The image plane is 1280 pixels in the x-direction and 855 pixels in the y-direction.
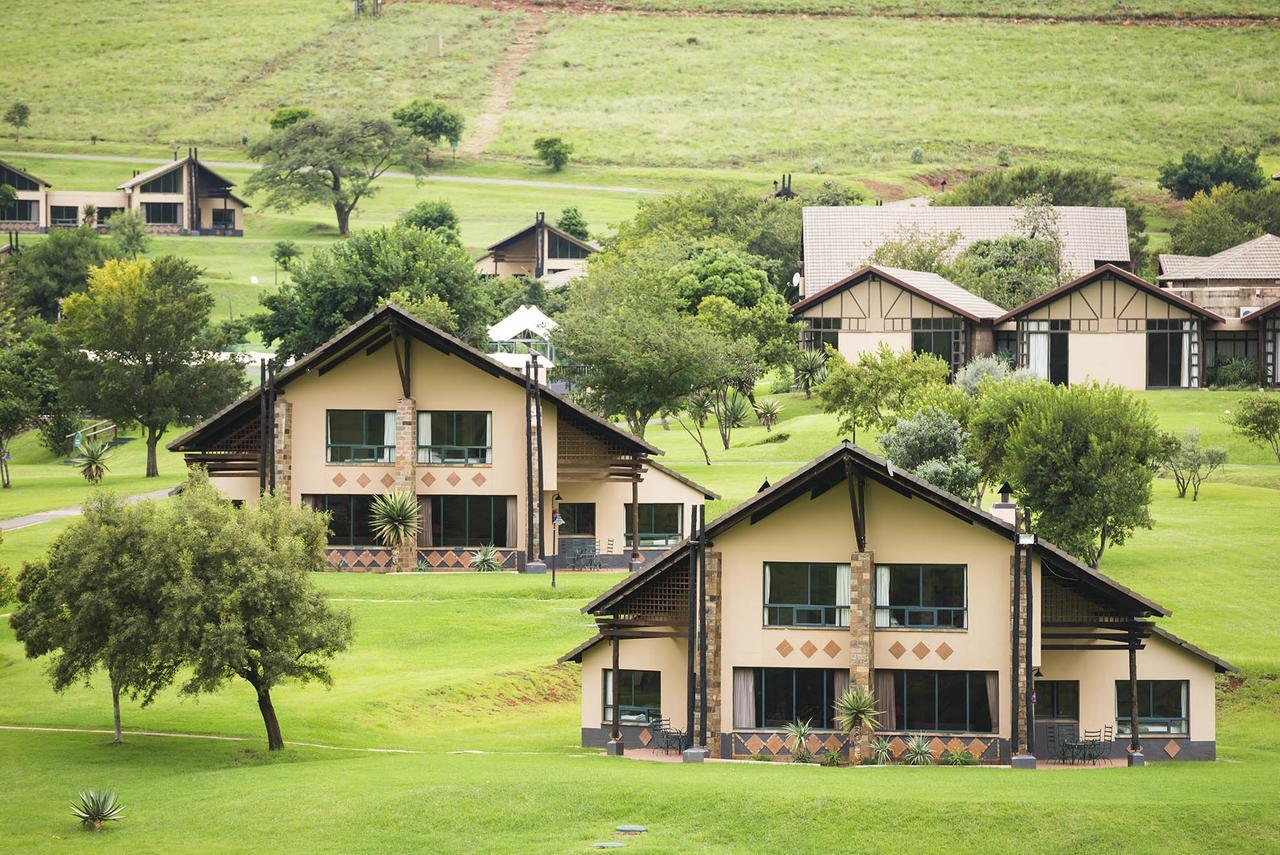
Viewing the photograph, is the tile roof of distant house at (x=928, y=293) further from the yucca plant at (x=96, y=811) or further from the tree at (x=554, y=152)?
the tree at (x=554, y=152)

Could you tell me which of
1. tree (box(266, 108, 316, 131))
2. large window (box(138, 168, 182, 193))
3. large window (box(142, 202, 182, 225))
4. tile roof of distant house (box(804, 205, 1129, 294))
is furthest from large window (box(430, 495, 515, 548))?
tree (box(266, 108, 316, 131))

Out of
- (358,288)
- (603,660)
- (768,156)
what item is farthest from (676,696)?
(768,156)

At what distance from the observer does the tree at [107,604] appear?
4034cm

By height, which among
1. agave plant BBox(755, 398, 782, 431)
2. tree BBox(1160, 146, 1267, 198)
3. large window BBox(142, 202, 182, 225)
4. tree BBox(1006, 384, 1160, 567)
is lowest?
tree BBox(1006, 384, 1160, 567)

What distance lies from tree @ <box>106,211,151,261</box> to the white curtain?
99.0 meters

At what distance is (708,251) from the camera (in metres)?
109

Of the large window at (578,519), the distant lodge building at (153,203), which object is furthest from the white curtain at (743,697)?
the distant lodge building at (153,203)

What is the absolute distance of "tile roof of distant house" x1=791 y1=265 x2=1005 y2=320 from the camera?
322 ft

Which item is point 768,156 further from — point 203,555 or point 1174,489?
point 203,555

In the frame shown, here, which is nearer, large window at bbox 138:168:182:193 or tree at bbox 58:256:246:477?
tree at bbox 58:256:246:477

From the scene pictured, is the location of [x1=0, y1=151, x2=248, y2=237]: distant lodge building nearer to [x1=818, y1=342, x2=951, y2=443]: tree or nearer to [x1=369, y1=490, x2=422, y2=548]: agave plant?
[x1=818, y1=342, x2=951, y2=443]: tree

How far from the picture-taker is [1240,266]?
10150cm

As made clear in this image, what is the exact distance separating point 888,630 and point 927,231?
267 feet

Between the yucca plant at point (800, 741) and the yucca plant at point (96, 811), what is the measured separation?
1434 centimetres
